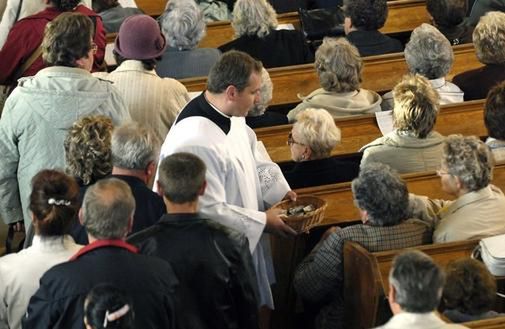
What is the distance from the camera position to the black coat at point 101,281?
4.63 metres

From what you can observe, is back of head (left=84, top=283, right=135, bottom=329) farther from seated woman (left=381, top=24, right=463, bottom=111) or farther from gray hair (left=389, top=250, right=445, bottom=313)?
seated woman (left=381, top=24, right=463, bottom=111)

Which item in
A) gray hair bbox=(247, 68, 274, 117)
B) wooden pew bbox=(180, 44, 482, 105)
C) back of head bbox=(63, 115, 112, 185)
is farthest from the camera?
wooden pew bbox=(180, 44, 482, 105)

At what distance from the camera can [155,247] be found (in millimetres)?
4996

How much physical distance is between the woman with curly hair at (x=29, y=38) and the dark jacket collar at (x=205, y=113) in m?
1.71

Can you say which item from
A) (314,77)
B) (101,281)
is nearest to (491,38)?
(314,77)

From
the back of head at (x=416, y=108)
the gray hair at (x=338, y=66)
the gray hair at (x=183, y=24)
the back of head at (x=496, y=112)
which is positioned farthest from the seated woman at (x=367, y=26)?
the back of head at (x=496, y=112)

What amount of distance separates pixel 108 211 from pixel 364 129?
276cm

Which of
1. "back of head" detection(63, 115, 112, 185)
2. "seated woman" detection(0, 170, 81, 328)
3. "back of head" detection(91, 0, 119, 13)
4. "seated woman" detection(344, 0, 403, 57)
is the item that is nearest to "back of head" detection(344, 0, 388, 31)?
"seated woman" detection(344, 0, 403, 57)

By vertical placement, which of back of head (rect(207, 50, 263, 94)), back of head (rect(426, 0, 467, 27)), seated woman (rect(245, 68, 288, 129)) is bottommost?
seated woman (rect(245, 68, 288, 129))

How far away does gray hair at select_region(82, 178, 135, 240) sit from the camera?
4723mm

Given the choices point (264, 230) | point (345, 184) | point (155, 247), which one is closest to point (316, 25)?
point (345, 184)

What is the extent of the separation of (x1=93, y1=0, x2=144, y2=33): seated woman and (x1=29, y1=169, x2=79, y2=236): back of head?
3675 mm

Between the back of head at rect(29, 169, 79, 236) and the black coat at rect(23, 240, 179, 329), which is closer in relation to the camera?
the black coat at rect(23, 240, 179, 329)

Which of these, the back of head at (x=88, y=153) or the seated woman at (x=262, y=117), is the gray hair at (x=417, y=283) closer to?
the back of head at (x=88, y=153)
